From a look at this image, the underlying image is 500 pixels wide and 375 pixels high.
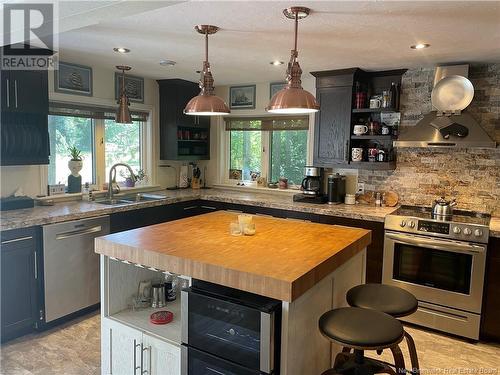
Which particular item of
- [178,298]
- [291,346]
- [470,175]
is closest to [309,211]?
[470,175]

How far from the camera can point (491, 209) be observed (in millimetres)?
3605

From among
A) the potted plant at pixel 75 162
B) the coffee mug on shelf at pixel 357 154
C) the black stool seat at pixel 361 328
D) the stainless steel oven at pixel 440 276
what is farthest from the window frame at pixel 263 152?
the black stool seat at pixel 361 328

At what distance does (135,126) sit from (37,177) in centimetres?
149

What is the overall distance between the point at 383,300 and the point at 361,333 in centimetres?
55

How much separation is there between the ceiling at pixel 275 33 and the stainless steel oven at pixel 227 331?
53.4 inches

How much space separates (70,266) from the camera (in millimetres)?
3295

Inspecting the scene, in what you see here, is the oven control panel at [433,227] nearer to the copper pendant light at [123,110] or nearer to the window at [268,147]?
the window at [268,147]

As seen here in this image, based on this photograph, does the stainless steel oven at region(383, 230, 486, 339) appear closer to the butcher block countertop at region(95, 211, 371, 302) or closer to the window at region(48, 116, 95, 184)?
the butcher block countertop at region(95, 211, 371, 302)

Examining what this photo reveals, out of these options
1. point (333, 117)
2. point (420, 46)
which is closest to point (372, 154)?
point (333, 117)

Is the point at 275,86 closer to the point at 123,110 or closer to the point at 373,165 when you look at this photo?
the point at 373,165

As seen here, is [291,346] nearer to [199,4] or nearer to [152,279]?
[152,279]

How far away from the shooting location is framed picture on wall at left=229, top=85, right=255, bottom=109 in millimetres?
5013

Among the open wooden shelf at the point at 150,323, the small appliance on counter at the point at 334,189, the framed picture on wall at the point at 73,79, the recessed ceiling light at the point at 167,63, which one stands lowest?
the open wooden shelf at the point at 150,323

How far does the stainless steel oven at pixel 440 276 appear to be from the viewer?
313 cm
